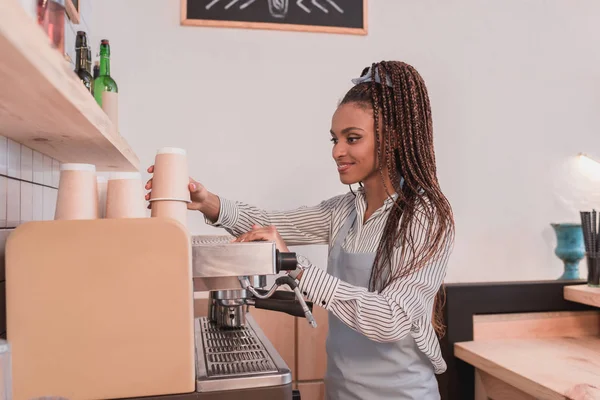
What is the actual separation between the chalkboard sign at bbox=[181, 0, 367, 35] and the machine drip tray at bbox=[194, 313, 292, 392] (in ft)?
4.06

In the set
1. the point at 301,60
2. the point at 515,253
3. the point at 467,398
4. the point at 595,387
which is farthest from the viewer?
the point at 515,253

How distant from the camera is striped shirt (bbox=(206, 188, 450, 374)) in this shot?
1.16 metres

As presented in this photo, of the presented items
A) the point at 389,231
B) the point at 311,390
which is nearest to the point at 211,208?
the point at 389,231

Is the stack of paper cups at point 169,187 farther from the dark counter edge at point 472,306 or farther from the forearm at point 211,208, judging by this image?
the dark counter edge at point 472,306

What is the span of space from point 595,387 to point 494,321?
2.09ft

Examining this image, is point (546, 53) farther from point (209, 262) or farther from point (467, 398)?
point (209, 262)

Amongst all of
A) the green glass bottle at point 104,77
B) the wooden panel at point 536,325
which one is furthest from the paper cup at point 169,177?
the wooden panel at point 536,325

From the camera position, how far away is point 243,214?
1604 mm

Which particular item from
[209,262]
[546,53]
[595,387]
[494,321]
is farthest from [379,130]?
[546,53]

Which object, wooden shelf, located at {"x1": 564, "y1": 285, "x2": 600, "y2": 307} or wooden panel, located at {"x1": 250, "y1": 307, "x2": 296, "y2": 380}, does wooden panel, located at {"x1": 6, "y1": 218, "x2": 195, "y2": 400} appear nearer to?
wooden panel, located at {"x1": 250, "y1": 307, "x2": 296, "y2": 380}

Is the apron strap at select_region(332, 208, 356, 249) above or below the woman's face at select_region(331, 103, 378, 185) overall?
below

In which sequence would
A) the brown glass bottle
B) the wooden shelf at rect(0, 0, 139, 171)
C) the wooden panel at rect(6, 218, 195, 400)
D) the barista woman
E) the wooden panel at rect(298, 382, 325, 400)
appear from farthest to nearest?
1. the wooden panel at rect(298, 382, 325, 400)
2. the brown glass bottle
3. the barista woman
4. the wooden panel at rect(6, 218, 195, 400)
5. the wooden shelf at rect(0, 0, 139, 171)

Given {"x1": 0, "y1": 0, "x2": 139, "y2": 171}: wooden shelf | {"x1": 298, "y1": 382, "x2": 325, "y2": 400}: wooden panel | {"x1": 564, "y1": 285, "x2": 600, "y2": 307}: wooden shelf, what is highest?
{"x1": 0, "y1": 0, "x2": 139, "y2": 171}: wooden shelf

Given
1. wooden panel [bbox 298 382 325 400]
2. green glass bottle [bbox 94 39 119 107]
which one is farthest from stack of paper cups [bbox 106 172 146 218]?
wooden panel [bbox 298 382 325 400]
